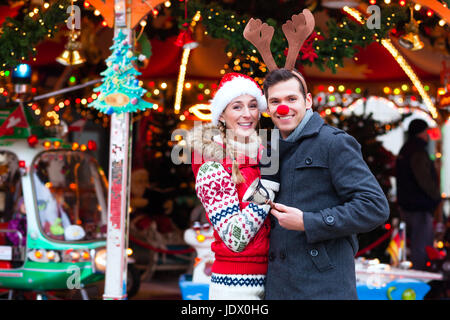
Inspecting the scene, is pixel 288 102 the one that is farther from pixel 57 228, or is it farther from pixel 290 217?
pixel 57 228

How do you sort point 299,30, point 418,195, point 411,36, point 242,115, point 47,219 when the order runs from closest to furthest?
point 242,115, point 299,30, point 411,36, point 47,219, point 418,195

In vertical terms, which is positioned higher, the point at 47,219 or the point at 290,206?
the point at 290,206

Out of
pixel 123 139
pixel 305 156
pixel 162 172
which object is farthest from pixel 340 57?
pixel 162 172

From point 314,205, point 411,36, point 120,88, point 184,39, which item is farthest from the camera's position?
point 411,36

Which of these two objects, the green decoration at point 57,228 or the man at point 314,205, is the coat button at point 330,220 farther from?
the green decoration at point 57,228

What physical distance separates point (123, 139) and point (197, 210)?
3.32 m

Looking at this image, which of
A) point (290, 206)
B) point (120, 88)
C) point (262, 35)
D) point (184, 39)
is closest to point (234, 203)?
point (290, 206)

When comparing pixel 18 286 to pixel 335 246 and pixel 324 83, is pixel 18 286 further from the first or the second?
pixel 324 83

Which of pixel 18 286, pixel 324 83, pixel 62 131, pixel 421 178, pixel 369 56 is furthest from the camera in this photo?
pixel 324 83

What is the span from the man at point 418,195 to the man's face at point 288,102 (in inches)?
193

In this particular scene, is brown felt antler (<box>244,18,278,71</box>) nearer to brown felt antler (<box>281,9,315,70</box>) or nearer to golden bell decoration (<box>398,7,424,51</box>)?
brown felt antler (<box>281,9,315,70</box>)

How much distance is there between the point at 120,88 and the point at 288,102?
209cm

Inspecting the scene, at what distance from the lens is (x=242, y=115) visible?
287cm
